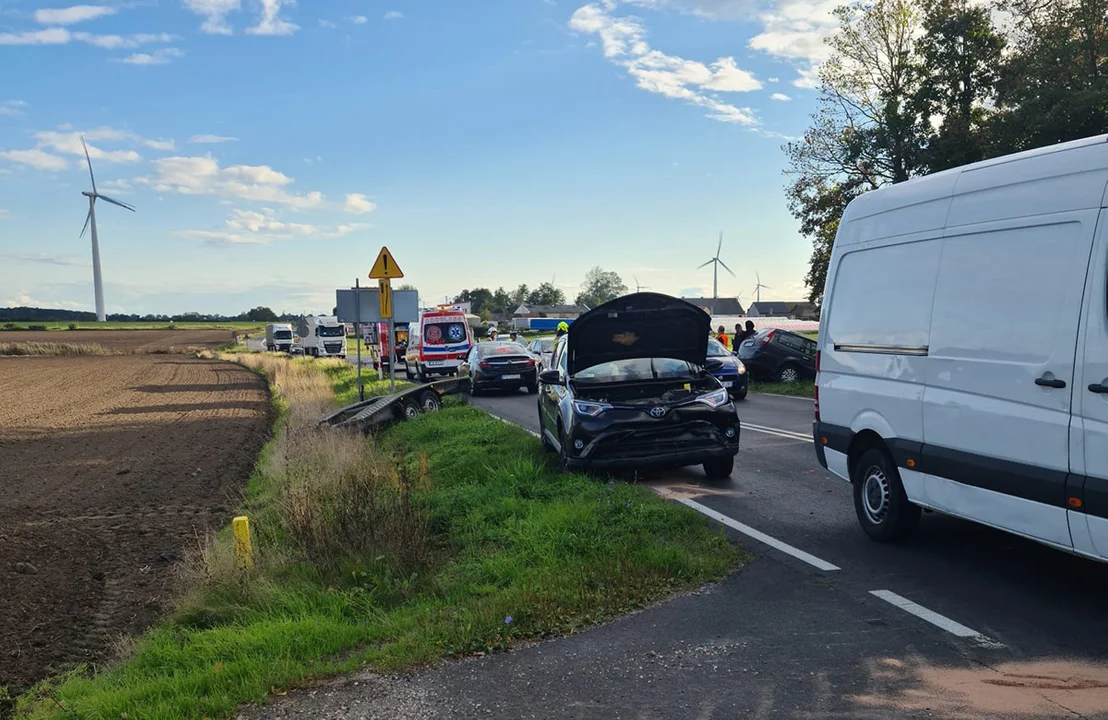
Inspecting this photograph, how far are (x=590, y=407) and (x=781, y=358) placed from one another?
14.5 metres

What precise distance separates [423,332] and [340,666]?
23997 mm

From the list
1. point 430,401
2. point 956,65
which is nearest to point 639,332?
point 430,401

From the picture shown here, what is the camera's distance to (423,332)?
93.8 feet

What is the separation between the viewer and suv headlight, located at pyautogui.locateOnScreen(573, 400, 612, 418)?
9.48 meters

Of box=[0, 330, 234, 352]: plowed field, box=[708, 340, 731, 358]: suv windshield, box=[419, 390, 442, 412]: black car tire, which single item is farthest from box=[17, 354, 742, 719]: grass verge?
box=[0, 330, 234, 352]: plowed field

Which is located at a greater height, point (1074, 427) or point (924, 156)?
point (924, 156)

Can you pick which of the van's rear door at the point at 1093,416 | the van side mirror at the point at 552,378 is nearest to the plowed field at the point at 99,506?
the van side mirror at the point at 552,378

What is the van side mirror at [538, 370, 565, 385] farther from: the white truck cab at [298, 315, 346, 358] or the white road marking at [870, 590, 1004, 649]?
the white truck cab at [298, 315, 346, 358]

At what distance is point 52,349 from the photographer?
66188mm

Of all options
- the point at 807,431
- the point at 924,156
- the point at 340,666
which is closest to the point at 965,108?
the point at 924,156

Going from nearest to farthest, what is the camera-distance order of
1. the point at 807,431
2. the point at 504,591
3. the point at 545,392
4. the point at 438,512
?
the point at 504,591 < the point at 438,512 < the point at 545,392 < the point at 807,431

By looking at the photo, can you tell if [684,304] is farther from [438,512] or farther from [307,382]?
[307,382]

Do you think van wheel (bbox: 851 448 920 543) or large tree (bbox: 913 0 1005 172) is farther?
large tree (bbox: 913 0 1005 172)

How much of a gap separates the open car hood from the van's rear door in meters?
5.57
